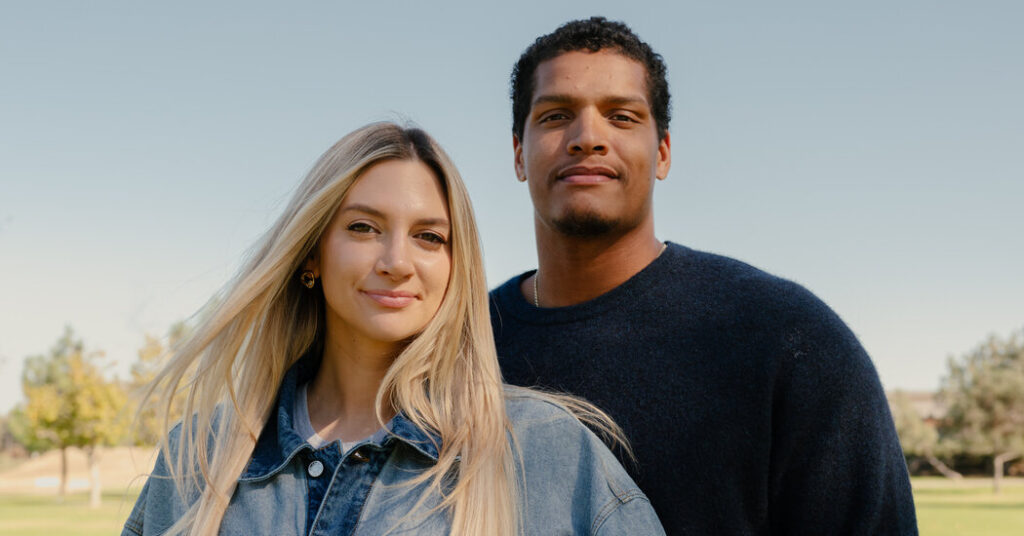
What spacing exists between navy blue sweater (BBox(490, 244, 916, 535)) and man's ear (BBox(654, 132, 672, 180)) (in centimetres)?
68

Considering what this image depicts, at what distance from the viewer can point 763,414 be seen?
10.1 ft

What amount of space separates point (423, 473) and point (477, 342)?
0.46 m

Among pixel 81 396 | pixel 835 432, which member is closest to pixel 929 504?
pixel 81 396

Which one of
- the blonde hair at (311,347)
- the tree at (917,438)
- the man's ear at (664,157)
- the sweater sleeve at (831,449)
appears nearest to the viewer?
the blonde hair at (311,347)

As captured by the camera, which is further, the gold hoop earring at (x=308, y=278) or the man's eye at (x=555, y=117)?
the man's eye at (x=555, y=117)

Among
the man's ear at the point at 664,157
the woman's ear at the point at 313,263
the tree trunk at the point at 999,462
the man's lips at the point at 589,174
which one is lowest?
the tree trunk at the point at 999,462

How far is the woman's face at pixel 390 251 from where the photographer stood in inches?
114

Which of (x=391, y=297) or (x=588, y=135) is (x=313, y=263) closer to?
(x=391, y=297)

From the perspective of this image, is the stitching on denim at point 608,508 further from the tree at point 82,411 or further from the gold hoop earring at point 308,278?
the tree at point 82,411

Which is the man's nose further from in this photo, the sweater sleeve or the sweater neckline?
the sweater sleeve

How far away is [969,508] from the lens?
3058 cm

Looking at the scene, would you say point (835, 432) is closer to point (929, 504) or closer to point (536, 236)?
point (536, 236)

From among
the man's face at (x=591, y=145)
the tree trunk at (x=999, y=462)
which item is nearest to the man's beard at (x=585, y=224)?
the man's face at (x=591, y=145)

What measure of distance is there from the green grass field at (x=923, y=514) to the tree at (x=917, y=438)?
16.2 ft
